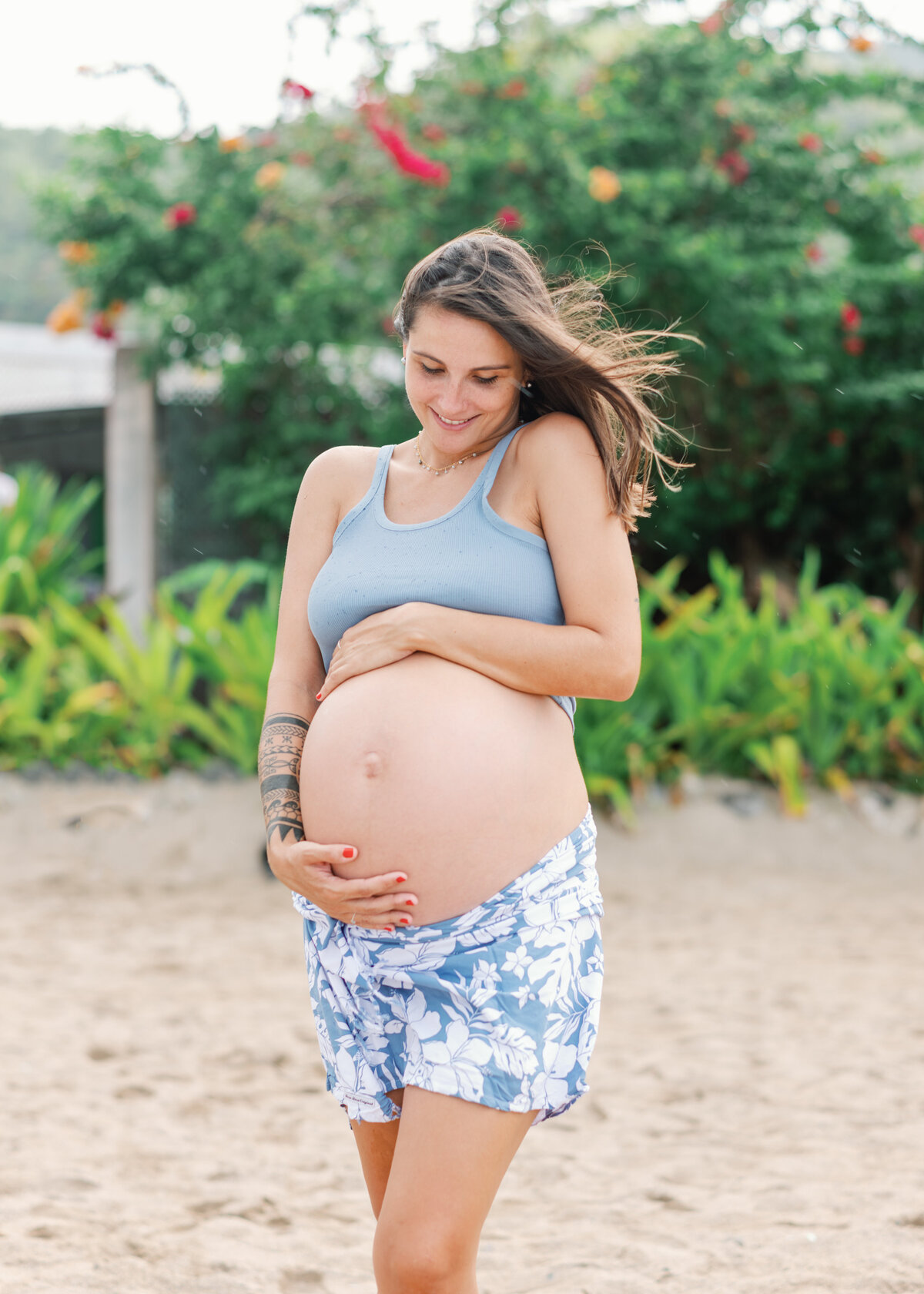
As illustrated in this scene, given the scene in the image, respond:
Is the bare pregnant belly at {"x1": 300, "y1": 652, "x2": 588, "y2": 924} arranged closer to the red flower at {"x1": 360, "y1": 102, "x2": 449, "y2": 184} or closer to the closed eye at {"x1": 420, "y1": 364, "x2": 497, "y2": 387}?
the closed eye at {"x1": 420, "y1": 364, "x2": 497, "y2": 387}

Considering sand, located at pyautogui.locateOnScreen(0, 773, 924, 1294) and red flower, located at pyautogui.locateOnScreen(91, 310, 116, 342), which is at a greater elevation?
red flower, located at pyautogui.locateOnScreen(91, 310, 116, 342)

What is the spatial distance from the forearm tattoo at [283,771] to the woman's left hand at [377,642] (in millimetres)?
145

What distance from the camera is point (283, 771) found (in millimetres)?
1809

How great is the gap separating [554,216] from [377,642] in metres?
5.05

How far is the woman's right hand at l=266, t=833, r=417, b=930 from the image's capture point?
5.24 ft

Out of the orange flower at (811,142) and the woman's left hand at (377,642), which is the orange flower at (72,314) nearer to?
the orange flower at (811,142)

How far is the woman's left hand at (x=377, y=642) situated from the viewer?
1.66 m

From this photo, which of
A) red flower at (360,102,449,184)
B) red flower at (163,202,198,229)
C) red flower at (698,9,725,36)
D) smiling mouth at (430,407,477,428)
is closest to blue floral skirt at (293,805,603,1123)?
smiling mouth at (430,407,477,428)

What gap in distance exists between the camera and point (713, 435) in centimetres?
775

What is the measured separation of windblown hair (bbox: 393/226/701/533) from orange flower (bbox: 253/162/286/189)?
4801 mm

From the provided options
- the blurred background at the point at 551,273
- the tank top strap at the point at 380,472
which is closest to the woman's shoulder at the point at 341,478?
the tank top strap at the point at 380,472

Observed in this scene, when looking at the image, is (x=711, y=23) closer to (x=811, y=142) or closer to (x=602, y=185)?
(x=811, y=142)

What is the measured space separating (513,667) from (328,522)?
42cm

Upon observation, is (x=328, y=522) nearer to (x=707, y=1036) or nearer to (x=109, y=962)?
(x=707, y=1036)
